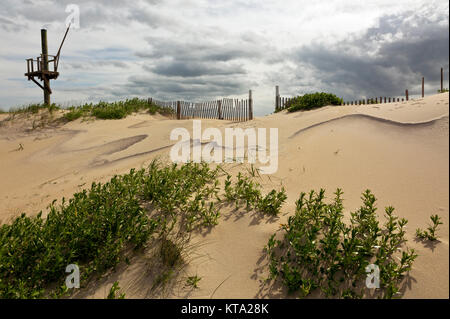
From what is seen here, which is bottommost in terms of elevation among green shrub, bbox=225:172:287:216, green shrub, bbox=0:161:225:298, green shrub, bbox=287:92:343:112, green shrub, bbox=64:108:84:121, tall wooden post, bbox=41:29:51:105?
A: green shrub, bbox=0:161:225:298

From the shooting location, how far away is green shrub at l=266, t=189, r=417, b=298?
267cm

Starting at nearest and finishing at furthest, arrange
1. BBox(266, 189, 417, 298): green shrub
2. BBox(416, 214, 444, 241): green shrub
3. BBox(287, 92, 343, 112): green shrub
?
BBox(266, 189, 417, 298): green shrub → BBox(416, 214, 444, 241): green shrub → BBox(287, 92, 343, 112): green shrub

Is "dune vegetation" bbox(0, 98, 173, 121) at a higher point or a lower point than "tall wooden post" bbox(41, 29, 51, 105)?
lower

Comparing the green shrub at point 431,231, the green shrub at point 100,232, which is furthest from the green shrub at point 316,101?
the green shrub at point 431,231

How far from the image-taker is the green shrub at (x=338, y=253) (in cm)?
267

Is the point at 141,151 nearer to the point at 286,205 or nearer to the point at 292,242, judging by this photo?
the point at 286,205

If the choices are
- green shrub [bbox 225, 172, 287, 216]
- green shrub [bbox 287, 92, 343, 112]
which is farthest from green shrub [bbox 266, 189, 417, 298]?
green shrub [bbox 287, 92, 343, 112]

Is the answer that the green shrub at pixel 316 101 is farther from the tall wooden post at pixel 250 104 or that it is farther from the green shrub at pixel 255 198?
the green shrub at pixel 255 198

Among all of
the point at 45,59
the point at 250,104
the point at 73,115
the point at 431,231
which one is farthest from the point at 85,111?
the point at 431,231

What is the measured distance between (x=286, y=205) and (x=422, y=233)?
1.38 meters

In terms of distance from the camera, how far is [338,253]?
2.84 meters

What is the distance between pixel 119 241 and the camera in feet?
10.9

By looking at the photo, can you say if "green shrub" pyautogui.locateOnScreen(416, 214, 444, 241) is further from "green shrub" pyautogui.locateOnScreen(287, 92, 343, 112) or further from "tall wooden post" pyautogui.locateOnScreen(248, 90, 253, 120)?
"tall wooden post" pyautogui.locateOnScreen(248, 90, 253, 120)
